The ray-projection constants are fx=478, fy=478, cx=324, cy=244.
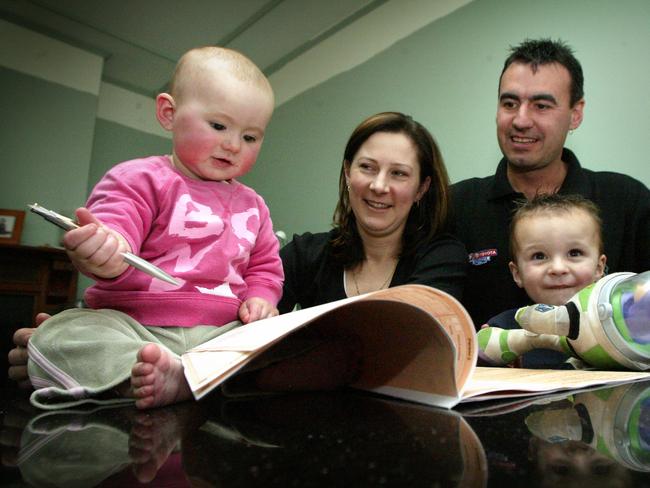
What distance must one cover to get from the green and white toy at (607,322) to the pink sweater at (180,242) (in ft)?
1.50

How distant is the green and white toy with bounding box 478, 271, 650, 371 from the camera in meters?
0.73

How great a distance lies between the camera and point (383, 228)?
1.29 metres

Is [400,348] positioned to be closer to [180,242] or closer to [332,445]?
[332,445]

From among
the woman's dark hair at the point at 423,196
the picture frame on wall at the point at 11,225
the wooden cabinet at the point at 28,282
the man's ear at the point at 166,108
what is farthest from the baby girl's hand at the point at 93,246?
the picture frame on wall at the point at 11,225

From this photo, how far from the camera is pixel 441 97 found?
8.01 ft

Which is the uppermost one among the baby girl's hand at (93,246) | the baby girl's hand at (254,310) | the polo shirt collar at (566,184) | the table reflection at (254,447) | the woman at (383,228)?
the polo shirt collar at (566,184)

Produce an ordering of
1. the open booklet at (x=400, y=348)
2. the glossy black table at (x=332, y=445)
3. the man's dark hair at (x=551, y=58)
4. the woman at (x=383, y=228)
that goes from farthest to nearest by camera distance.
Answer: the man's dark hair at (x=551, y=58)
the woman at (x=383, y=228)
the open booklet at (x=400, y=348)
the glossy black table at (x=332, y=445)

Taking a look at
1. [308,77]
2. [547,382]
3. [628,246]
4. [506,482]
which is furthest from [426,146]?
[308,77]

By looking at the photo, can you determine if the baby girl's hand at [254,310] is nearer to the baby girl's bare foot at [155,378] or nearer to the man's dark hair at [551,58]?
the baby girl's bare foot at [155,378]

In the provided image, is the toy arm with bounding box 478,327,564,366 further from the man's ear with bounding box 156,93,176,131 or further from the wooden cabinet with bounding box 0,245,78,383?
the wooden cabinet with bounding box 0,245,78,383

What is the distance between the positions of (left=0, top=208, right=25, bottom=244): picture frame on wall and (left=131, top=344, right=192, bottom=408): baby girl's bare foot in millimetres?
3596

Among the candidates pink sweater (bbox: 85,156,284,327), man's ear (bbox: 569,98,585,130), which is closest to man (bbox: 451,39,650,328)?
man's ear (bbox: 569,98,585,130)

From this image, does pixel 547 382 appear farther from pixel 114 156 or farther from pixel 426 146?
pixel 114 156

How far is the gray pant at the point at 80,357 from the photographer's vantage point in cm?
48
